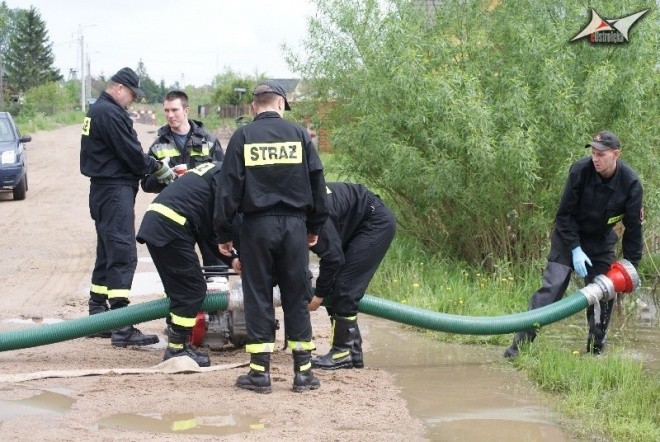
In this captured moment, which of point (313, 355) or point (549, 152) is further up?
point (549, 152)

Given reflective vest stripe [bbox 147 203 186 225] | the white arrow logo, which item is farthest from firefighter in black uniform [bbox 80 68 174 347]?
the white arrow logo

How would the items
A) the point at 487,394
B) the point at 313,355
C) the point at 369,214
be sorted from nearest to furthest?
the point at 487,394, the point at 369,214, the point at 313,355

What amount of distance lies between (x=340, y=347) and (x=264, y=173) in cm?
157

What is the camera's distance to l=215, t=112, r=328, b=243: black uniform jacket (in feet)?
19.7

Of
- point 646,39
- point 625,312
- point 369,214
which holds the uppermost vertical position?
point 646,39

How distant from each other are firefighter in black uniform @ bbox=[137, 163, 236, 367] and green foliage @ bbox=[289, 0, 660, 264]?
3.29 m

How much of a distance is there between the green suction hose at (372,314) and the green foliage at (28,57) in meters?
87.1

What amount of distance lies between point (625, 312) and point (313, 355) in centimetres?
377


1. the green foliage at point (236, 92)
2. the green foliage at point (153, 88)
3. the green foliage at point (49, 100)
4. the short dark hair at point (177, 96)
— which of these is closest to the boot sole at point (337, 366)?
the short dark hair at point (177, 96)

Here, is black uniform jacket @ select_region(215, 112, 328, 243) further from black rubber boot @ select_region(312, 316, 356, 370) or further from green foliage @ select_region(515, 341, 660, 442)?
green foliage @ select_region(515, 341, 660, 442)

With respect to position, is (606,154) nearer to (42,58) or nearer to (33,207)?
(33,207)

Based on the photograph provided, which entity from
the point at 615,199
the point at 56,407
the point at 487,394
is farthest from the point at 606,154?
the point at 56,407

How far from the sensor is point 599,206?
7.39 meters

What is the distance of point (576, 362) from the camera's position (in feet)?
22.4
